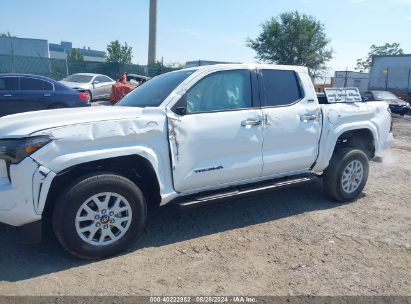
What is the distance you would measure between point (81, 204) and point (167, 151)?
937 mm

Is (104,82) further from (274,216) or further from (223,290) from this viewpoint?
(223,290)

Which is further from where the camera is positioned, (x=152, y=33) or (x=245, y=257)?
(x=152, y=33)

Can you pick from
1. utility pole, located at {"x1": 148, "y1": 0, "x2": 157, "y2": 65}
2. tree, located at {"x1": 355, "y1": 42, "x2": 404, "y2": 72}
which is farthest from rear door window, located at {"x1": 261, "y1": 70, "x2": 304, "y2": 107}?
tree, located at {"x1": 355, "y1": 42, "x2": 404, "y2": 72}

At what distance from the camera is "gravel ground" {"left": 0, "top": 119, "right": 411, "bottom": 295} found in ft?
10.5

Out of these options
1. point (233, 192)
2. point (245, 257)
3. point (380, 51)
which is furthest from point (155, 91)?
point (380, 51)

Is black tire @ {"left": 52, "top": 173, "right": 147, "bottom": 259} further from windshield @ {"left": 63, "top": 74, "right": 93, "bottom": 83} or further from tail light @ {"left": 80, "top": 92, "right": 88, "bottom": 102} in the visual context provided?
windshield @ {"left": 63, "top": 74, "right": 93, "bottom": 83}

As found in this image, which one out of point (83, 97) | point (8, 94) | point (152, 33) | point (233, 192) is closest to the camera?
point (233, 192)

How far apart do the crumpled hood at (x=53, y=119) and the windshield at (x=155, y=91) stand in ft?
0.97

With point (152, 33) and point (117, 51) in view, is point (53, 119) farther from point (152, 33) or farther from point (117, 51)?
point (117, 51)

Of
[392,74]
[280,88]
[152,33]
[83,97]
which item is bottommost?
[83,97]

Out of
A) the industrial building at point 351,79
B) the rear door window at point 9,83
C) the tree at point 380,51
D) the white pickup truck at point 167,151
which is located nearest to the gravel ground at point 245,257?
the white pickup truck at point 167,151

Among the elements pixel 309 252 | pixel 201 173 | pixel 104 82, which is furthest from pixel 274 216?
pixel 104 82

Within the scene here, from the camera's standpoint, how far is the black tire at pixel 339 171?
5.18 metres

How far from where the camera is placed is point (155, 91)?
433cm
